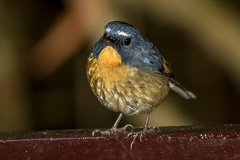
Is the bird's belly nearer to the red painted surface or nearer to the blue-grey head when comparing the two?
the blue-grey head

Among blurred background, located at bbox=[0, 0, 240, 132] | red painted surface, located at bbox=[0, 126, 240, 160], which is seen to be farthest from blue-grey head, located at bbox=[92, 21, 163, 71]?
blurred background, located at bbox=[0, 0, 240, 132]

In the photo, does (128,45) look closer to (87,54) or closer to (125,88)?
(125,88)

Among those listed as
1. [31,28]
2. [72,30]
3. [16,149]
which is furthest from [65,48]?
[16,149]

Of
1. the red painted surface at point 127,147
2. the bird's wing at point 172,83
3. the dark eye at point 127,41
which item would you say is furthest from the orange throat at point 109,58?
the red painted surface at point 127,147

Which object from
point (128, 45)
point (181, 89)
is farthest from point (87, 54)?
point (128, 45)

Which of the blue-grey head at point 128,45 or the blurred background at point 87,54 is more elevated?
the blue-grey head at point 128,45

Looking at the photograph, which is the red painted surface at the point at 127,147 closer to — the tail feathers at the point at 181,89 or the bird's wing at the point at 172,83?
the bird's wing at the point at 172,83
